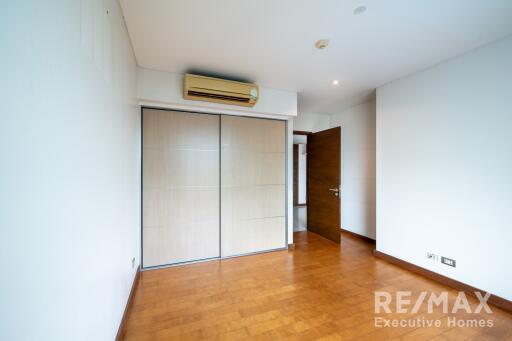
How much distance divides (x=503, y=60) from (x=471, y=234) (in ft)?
5.85

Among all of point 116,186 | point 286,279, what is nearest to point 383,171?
point 286,279

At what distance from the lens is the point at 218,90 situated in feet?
8.69

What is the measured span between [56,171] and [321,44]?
2.33m

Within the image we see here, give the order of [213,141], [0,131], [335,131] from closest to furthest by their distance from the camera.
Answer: [0,131] < [213,141] < [335,131]

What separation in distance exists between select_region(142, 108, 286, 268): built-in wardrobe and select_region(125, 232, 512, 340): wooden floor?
0.28 metres

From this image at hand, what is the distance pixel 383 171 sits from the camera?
3.17 metres

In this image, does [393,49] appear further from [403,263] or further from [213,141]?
[403,263]

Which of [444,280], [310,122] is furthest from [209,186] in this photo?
[444,280]

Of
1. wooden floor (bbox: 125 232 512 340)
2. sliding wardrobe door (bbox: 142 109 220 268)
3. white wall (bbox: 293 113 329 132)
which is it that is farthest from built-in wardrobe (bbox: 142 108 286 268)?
white wall (bbox: 293 113 329 132)

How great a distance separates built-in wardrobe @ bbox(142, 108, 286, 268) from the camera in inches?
110

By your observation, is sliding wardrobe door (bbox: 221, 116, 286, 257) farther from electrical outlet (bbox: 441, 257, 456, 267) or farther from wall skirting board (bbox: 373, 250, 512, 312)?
electrical outlet (bbox: 441, 257, 456, 267)

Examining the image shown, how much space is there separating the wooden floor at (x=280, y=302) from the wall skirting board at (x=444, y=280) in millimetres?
75

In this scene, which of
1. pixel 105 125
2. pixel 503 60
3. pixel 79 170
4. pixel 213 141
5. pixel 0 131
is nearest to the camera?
pixel 0 131

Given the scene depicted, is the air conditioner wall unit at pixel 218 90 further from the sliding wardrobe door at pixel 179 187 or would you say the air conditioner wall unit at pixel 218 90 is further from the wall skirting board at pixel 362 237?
the wall skirting board at pixel 362 237
